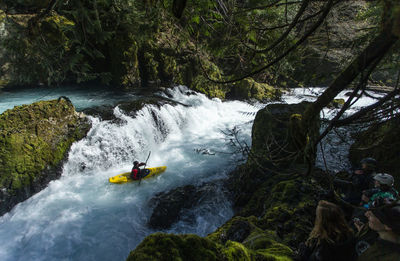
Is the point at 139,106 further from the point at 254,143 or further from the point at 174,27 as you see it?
the point at 174,27

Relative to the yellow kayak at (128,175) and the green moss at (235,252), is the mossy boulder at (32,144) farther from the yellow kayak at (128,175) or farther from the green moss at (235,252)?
the green moss at (235,252)

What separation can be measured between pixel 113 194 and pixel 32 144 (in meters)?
3.23

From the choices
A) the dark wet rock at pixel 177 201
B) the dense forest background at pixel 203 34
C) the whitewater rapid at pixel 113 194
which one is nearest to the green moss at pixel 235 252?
the dense forest background at pixel 203 34

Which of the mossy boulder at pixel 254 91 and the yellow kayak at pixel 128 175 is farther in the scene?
the mossy boulder at pixel 254 91

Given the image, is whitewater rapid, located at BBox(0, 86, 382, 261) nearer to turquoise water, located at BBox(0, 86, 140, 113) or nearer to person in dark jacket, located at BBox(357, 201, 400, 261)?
turquoise water, located at BBox(0, 86, 140, 113)

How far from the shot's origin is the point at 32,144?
705 centimetres

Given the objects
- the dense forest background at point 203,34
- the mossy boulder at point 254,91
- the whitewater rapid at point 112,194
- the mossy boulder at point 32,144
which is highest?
the dense forest background at point 203,34

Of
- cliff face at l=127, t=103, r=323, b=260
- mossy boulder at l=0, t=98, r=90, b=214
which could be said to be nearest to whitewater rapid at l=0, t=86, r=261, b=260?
mossy boulder at l=0, t=98, r=90, b=214

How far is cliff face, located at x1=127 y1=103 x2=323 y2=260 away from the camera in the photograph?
161 cm

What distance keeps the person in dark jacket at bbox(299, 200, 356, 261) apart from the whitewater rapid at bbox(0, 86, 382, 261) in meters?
1.34

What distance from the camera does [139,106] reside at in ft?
35.6

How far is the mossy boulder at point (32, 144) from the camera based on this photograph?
632cm

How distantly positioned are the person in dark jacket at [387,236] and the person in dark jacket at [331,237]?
145 millimetres

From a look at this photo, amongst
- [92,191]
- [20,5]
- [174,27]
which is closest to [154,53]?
[92,191]
